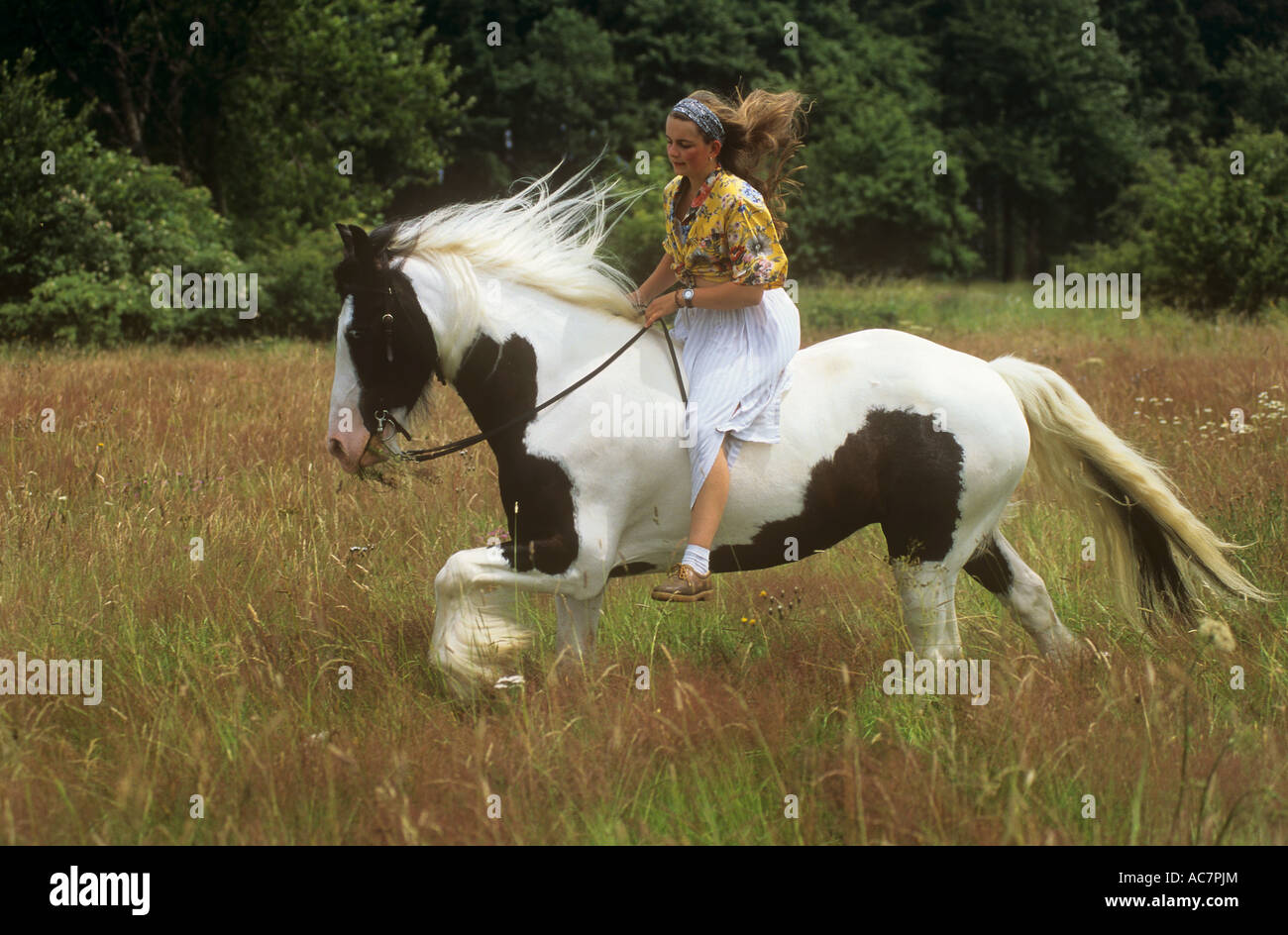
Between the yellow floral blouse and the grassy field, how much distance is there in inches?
50.5

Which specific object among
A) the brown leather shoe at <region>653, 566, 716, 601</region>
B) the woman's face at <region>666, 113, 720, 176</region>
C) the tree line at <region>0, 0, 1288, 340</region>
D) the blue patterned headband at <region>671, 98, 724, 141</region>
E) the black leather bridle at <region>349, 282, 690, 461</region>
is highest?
the tree line at <region>0, 0, 1288, 340</region>

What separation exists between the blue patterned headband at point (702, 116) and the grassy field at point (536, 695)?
1.59 metres

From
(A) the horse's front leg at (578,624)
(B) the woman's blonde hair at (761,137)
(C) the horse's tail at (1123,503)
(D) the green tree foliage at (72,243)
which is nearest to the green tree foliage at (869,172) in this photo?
(D) the green tree foliage at (72,243)

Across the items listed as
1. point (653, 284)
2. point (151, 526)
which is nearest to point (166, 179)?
point (151, 526)

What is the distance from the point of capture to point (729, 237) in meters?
3.67

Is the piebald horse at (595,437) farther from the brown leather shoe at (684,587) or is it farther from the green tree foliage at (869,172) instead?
the green tree foliage at (869,172)

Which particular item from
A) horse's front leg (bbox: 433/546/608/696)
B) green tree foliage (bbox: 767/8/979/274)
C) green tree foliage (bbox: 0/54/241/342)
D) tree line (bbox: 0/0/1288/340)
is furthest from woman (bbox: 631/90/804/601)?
green tree foliage (bbox: 767/8/979/274)

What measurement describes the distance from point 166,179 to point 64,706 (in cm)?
1565

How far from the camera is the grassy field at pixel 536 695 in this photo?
2.88 meters

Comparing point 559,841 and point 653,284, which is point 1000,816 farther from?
point 653,284

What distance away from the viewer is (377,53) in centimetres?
2217

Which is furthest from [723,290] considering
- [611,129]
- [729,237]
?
[611,129]

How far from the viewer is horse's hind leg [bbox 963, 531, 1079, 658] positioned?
402cm

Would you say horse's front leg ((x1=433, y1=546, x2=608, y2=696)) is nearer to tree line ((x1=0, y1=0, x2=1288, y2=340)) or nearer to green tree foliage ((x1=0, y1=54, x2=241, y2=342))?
tree line ((x1=0, y1=0, x2=1288, y2=340))
